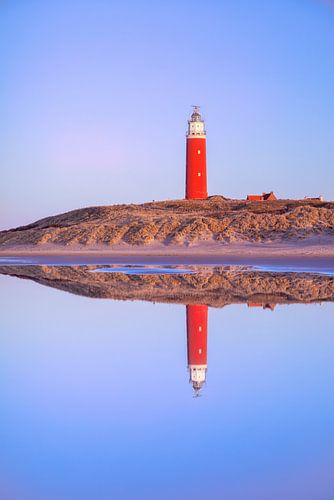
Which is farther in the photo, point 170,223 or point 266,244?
point 170,223

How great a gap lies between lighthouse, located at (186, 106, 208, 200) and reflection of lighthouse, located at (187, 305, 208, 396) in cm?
4020

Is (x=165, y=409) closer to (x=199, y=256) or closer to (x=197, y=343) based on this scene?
(x=197, y=343)

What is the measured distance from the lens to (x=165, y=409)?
6.38 m

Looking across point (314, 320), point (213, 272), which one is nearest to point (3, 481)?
point (314, 320)

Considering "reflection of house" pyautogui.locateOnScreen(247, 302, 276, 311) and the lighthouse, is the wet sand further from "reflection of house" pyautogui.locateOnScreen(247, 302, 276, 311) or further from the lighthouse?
the lighthouse

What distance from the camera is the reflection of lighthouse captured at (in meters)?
7.55

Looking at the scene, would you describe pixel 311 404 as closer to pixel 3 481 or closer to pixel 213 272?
pixel 3 481

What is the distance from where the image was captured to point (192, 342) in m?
9.59

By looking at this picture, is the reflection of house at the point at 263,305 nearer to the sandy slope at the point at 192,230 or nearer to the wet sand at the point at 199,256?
the wet sand at the point at 199,256

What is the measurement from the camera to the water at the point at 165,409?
4.89 meters

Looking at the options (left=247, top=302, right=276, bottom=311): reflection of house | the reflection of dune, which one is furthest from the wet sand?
(left=247, top=302, right=276, bottom=311): reflection of house

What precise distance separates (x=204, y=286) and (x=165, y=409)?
10.9 m

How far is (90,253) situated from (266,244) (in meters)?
8.45

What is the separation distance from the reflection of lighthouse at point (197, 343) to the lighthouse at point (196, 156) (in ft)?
132
